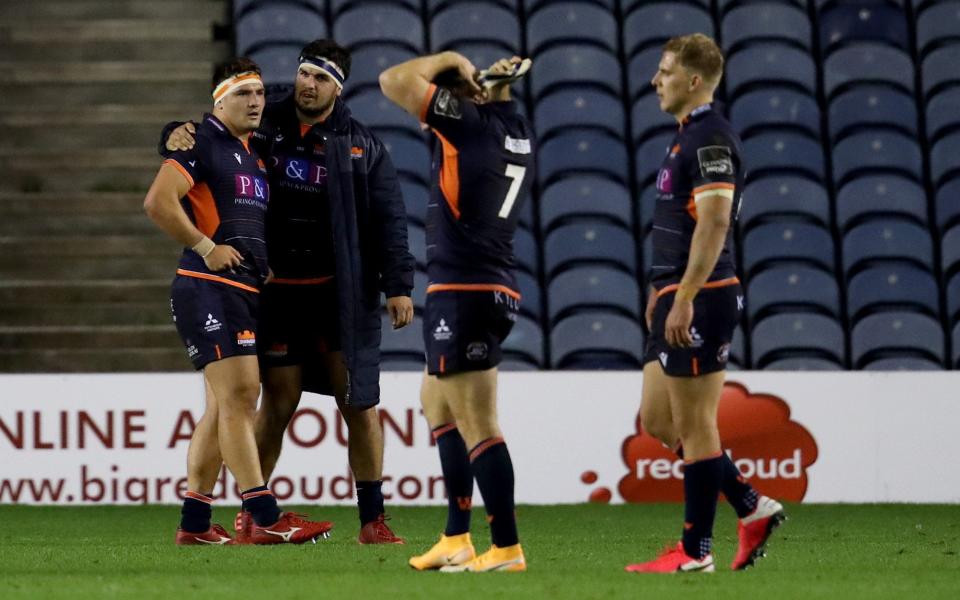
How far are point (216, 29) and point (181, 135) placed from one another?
662 cm

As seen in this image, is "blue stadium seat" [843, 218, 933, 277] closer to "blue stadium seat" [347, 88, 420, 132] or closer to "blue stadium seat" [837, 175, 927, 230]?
"blue stadium seat" [837, 175, 927, 230]

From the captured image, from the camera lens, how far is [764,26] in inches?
523

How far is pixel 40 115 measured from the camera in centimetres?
1246

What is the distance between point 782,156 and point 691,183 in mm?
6849

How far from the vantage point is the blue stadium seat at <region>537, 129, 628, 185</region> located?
1217 centimetres

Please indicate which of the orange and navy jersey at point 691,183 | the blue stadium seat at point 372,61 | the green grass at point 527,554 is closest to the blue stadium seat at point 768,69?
the blue stadium seat at point 372,61

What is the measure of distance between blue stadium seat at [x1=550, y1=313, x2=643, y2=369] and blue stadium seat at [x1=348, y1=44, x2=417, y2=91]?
2688 mm

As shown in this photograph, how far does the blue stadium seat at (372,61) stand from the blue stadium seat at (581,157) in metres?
1.27

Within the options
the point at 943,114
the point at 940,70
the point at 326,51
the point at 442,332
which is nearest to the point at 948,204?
the point at 943,114

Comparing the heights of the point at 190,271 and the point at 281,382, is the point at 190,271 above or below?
above

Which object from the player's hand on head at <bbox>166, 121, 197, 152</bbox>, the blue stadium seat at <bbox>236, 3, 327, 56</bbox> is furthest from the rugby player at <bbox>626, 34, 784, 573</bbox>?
the blue stadium seat at <bbox>236, 3, 327, 56</bbox>

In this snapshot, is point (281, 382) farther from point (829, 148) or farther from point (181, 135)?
point (829, 148)

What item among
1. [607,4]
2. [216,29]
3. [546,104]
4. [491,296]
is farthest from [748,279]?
[491,296]

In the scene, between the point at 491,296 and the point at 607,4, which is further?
the point at 607,4
